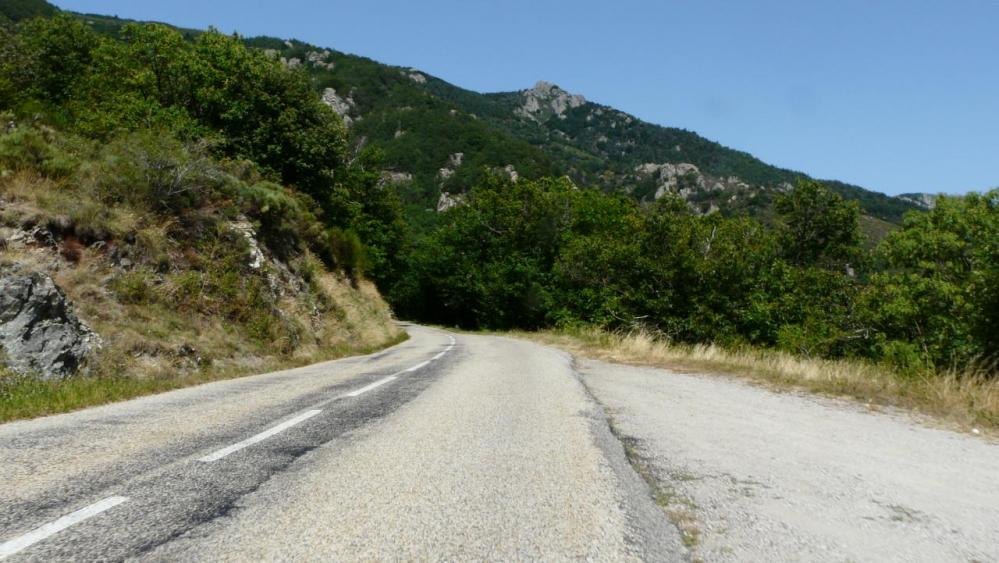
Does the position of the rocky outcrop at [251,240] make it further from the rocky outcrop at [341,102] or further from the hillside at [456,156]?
the rocky outcrop at [341,102]

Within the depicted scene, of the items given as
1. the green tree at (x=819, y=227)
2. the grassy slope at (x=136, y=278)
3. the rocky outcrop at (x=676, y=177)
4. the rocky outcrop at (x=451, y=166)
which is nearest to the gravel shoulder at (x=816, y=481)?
the grassy slope at (x=136, y=278)

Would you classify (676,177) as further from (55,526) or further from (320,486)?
(55,526)

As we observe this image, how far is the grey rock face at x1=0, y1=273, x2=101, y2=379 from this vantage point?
323 inches

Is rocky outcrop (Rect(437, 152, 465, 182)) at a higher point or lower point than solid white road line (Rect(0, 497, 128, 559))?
higher

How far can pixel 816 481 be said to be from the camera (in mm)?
4418

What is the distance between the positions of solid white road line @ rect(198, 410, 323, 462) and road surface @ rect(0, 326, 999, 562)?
28 millimetres

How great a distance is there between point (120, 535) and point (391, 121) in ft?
488

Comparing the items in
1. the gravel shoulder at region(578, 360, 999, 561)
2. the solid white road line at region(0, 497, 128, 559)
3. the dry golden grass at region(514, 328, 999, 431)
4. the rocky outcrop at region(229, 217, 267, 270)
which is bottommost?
the dry golden grass at region(514, 328, 999, 431)

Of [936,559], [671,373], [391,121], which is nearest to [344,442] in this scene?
[936,559]

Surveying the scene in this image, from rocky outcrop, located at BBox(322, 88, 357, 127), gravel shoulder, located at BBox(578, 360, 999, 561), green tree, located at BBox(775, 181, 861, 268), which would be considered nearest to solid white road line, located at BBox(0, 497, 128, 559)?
gravel shoulder, located at BBox(578, 360, 999, 561)

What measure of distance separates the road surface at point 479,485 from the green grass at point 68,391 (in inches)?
19.5

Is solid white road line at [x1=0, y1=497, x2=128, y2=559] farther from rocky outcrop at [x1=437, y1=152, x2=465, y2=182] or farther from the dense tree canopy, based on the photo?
rocky outcrop at [x1=437, y1=152, x2=465, y2=182]

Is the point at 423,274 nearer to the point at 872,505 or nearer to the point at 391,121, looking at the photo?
the point at 872,505

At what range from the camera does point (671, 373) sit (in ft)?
42.3
